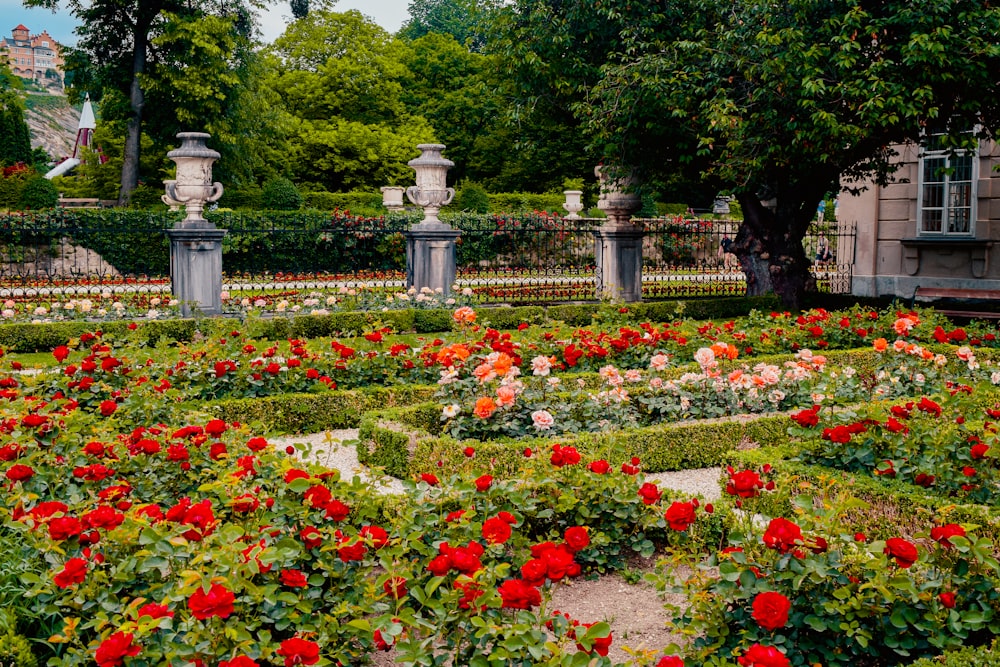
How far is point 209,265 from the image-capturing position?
14023 mm

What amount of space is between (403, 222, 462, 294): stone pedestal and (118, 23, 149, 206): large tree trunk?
605 inches

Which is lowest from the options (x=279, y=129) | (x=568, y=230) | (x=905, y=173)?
(x=568, y=230)

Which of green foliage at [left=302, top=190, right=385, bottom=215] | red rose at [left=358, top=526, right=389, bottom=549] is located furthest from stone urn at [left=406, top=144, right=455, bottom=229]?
green foliage at [left=302, top=190, right=385, bottom=215]

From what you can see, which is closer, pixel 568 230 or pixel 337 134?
pixel 568 230

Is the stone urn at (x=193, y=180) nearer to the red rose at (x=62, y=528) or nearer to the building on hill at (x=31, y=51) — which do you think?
the red rose at (x=62, y=528)

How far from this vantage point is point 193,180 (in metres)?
14.5

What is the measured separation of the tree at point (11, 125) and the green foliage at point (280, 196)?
888 centimetres

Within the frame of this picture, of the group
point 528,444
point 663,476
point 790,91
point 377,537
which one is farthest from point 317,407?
point 790,91

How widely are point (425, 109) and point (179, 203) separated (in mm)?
26590

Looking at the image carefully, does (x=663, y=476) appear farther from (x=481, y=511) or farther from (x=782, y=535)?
(x=782, y=535)

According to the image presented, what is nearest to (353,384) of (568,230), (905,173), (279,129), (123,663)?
(123,663)

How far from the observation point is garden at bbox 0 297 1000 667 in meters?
3.30

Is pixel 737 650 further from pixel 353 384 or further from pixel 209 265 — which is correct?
pixel 209 265

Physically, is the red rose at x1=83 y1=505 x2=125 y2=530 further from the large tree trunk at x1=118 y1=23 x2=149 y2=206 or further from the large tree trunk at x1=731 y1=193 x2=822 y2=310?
the large tree trunk at x1=118 y1=23 x2=149 y2=206
